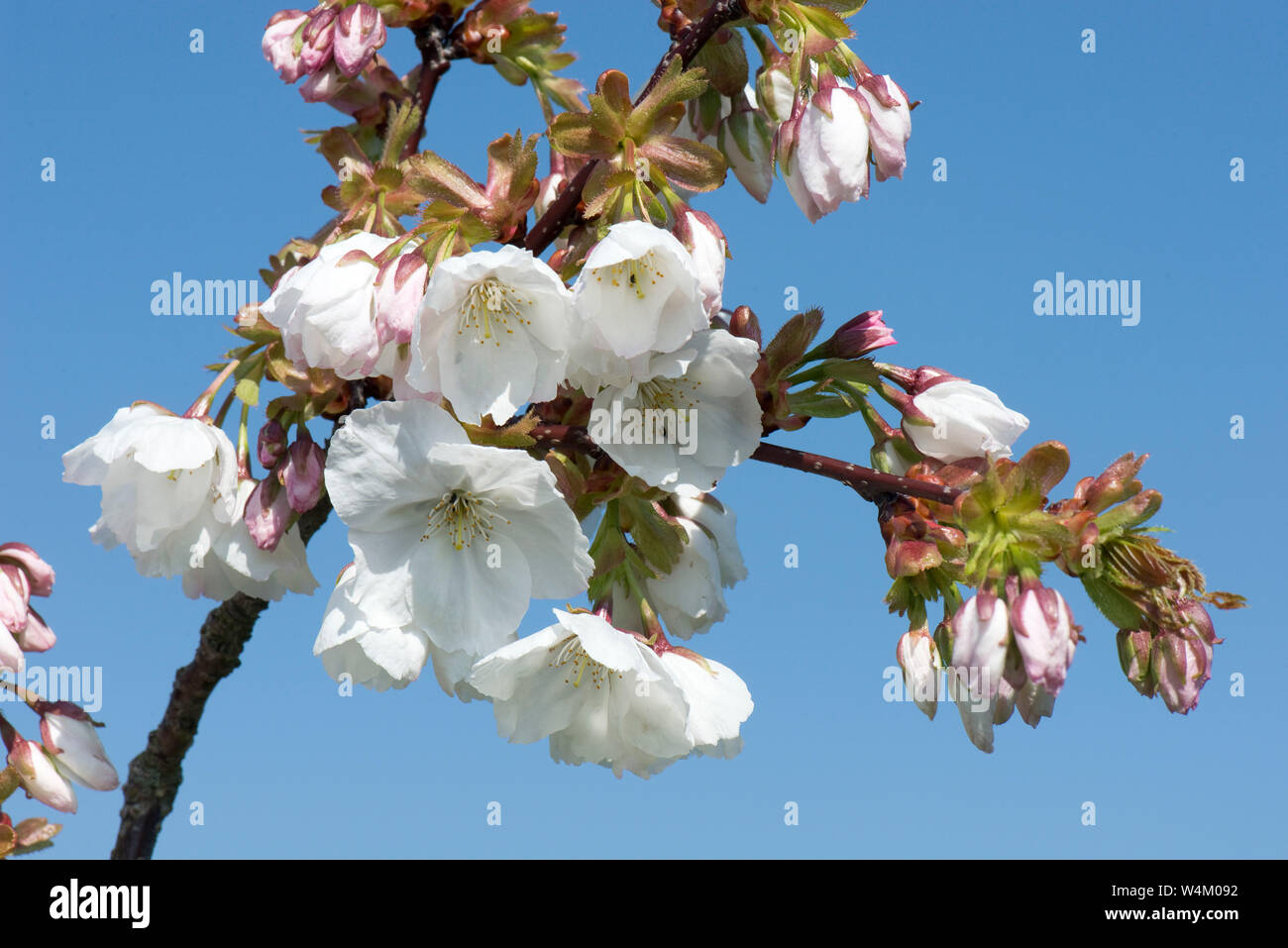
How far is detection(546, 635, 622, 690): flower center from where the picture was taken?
1581 mm

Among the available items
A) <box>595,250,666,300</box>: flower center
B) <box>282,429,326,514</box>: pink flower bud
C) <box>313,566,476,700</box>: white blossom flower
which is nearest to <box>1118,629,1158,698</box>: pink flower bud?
<box>595,250,666,300</box>: flower center

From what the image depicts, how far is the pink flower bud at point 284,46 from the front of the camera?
2078 millimetres

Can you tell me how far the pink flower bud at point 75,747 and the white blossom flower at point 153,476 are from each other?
471 millimetres

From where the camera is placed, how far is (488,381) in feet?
4.80

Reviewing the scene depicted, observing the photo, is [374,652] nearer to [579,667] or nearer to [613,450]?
[579,667]

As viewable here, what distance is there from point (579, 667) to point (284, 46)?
125cm

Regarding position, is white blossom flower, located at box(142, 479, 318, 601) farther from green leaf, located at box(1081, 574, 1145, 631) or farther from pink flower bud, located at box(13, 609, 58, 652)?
green leaf, located at box(1081, 574, 1145, 631)

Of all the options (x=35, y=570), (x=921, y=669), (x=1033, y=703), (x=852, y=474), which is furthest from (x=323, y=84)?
(x=1033, y=703)

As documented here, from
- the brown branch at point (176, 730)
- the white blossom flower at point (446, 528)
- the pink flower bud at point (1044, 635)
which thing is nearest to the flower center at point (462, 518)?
the white blossom flower at point (446, 528)

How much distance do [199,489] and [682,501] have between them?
2.34ft

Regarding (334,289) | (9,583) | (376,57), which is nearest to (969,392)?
(334,289)

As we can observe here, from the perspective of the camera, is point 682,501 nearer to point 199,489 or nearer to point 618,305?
point 618,305

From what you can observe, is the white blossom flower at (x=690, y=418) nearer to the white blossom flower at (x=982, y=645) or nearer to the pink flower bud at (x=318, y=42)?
the white blossom flower at (x=982, y=645)

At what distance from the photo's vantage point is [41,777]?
6.43ft
